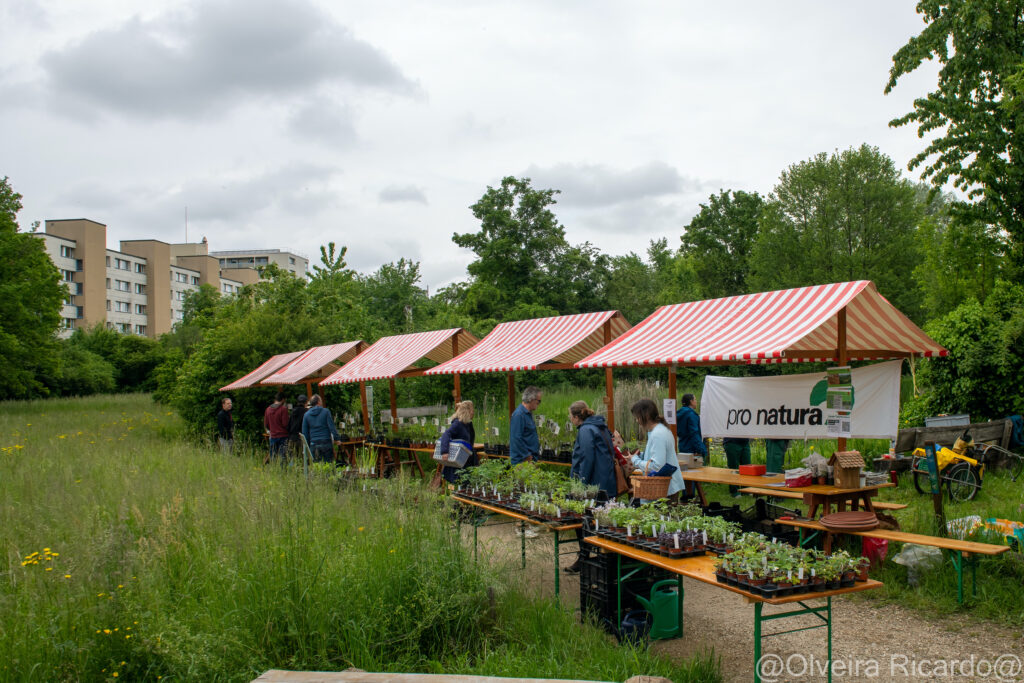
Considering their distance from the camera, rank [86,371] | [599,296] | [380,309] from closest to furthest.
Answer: [599,296]
[86,371]
[380,309]

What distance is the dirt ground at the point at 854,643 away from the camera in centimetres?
421

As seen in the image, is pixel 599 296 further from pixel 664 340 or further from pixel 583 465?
pixel 583 465

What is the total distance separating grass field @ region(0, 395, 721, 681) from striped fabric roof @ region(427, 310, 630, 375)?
4.77 m

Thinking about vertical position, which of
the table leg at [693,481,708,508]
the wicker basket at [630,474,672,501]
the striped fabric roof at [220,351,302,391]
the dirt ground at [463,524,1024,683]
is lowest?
the dirt ground at [463,524,1024,683]

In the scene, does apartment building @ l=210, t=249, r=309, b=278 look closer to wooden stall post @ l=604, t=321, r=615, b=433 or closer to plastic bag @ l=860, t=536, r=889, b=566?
wooden stall post @ l=604, t=321, r=615, b=433

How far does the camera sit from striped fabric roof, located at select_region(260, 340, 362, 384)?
14312 mm

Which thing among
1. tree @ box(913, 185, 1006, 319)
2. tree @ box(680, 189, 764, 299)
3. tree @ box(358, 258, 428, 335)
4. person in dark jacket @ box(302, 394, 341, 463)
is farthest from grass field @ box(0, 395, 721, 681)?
tree @ box(358, 258, 428, 335)

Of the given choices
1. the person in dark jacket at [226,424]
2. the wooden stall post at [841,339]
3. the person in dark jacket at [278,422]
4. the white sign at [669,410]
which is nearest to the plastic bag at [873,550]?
the wooden stall post at [841,339]

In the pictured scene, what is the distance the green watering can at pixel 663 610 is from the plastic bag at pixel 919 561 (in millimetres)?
2030

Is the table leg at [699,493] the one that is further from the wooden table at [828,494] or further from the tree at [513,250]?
the tree at [513,250]

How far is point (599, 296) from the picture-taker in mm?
33250

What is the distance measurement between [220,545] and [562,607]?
217 cm

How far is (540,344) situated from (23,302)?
23.7 metres

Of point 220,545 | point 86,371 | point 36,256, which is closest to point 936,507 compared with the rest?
point 220,545
